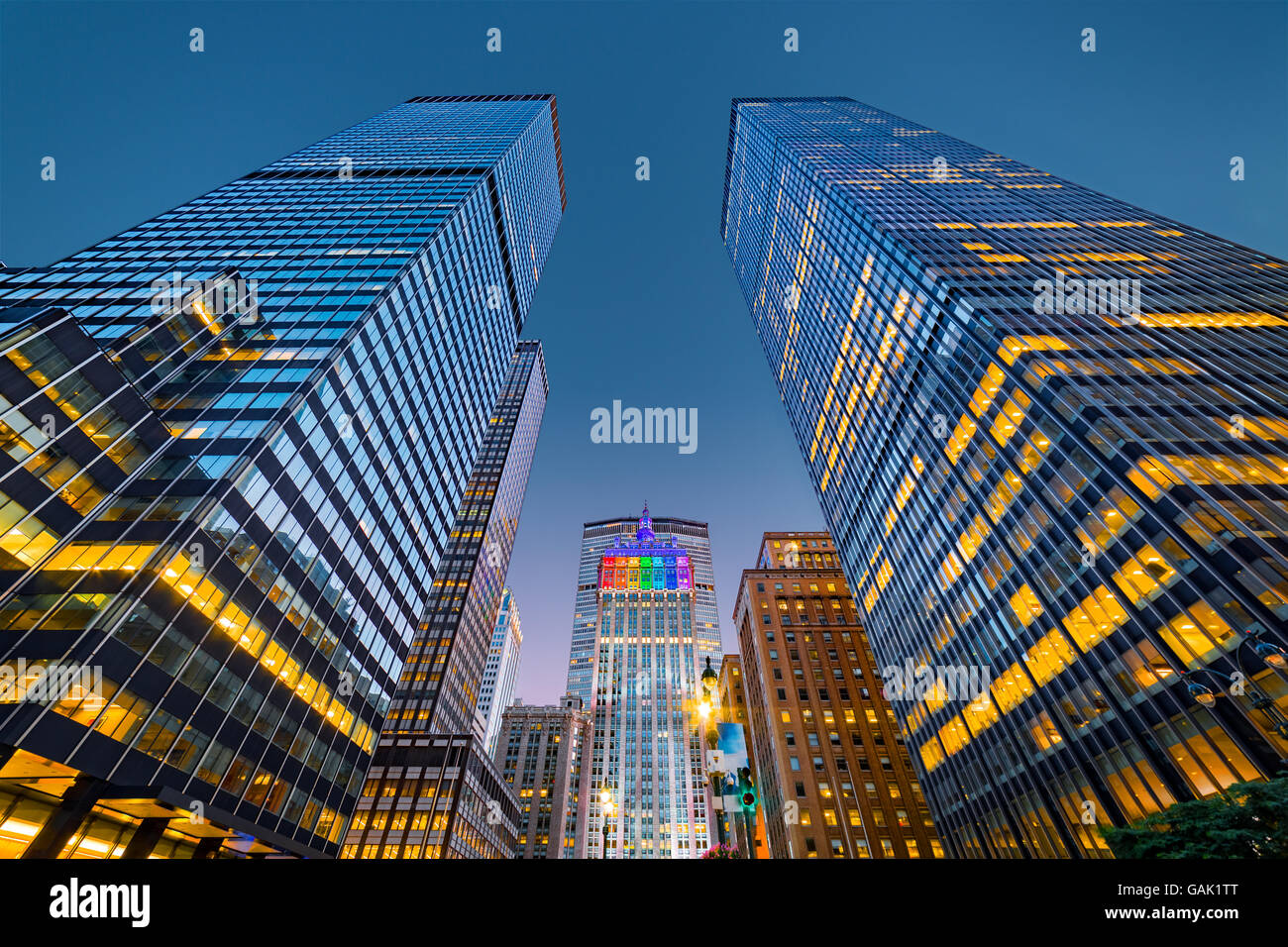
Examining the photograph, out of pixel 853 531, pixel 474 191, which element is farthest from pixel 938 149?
pixel 474 191

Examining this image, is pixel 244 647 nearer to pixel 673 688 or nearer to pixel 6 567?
pixel 6 567

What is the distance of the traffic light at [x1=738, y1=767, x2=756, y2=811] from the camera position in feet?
43.5

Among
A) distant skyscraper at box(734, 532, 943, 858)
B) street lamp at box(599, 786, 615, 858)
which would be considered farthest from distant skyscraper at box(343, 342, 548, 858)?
distant skyscraper at box(734, 532, 943, 858)

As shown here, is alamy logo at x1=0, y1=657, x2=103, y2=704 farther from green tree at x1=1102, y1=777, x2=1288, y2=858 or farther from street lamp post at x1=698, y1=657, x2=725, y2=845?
green tree at x1=1102, y1=777, x2=1288, y2=858

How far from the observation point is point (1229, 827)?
70.6 feet

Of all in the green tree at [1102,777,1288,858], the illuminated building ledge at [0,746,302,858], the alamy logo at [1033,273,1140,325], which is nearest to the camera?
the green tree at [1102,777,1288,858]

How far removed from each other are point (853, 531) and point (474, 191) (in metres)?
67.0

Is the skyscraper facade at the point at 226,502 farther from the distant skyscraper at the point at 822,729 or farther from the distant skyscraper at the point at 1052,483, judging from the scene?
the distant skyscraper at the point at 822,729

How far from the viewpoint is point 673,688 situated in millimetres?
174000

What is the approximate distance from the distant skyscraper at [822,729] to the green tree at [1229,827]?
44968 millimetres

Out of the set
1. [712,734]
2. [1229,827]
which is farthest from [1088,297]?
[712,734]
